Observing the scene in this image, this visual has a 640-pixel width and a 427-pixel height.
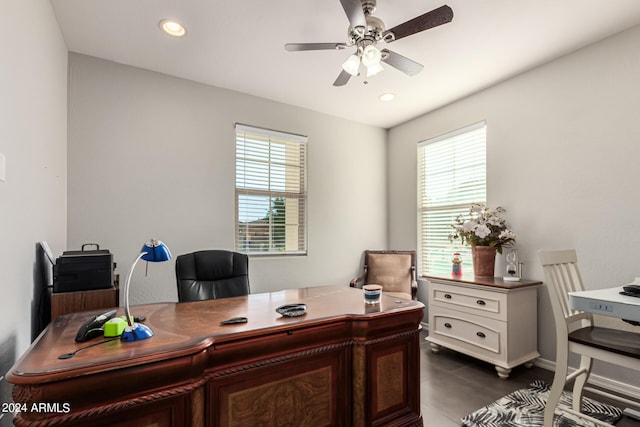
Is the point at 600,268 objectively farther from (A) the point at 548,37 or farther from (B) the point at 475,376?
(A) the point at 548,37

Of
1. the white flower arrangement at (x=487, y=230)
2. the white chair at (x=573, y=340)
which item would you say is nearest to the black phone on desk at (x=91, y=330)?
the white chair at (x=573, y=340)

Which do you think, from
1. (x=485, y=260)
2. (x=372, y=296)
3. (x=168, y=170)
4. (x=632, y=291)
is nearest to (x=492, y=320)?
(x=485, y=260)

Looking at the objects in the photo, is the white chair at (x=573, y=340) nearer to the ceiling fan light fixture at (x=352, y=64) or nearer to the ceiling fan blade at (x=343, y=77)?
the ceiling fan light fixture at (x=352, y=64)

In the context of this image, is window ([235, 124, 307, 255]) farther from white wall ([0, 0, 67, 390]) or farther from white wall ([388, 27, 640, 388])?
white wall ([388, 27, 640, 388])

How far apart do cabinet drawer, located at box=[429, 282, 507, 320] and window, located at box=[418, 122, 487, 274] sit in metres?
0.58

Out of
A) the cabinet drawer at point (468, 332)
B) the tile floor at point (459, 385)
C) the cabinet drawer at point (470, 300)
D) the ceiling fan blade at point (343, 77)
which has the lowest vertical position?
the tile floor at point (459, 385)

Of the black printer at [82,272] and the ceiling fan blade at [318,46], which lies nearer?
the black printer at [82,272]

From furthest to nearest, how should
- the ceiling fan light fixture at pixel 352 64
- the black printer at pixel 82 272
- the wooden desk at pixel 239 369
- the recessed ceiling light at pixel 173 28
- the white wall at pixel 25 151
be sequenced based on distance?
1. the recessed ceiling light at pixel 173 28
2. the ceiling fan light fixture at pixel 352 64
3. the black printer at pixel 82 272
4. the white wall at pixel 25 151
5. the wooden desk at pixel 239 369

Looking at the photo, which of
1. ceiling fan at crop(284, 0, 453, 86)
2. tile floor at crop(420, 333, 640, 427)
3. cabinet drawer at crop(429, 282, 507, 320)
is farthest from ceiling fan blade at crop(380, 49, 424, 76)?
tile floor at crop(420, 333, 640, 427)

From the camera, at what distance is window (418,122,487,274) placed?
366 centimetres

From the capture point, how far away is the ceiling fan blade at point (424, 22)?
1797mm

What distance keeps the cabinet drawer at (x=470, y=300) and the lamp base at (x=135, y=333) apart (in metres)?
2.73

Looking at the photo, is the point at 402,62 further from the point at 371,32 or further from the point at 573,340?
the point at 573,340

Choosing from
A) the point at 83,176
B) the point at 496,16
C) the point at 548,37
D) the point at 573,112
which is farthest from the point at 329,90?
the point at 83,176
